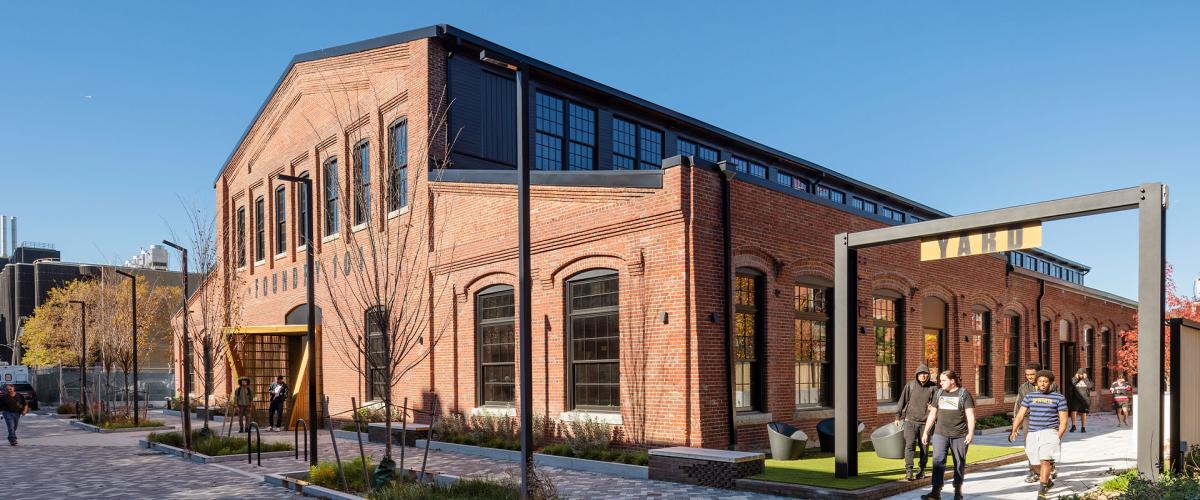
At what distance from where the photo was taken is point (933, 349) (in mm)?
20594

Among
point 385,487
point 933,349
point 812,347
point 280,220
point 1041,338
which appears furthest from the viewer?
point 280,220

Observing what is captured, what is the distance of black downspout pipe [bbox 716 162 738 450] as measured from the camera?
13.8 m

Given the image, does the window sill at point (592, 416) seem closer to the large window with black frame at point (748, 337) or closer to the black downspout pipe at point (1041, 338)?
the large window with black frame at point (748, 337)

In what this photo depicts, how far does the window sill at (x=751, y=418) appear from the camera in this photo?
46.8ft

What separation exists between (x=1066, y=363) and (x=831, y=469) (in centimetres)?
2005

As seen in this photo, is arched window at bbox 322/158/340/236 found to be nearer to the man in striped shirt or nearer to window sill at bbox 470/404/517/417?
window sill at bbox 470/404/517/417

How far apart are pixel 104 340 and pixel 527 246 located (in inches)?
1143

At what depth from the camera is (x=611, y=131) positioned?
→ 77.3ft

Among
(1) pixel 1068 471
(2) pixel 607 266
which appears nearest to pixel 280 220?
(2) pixel 607 266

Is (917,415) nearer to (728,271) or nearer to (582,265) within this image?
(728,271)

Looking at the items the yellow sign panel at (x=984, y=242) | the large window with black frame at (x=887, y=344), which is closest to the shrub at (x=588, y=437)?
the yellow sign panel at (x=984, y=242)

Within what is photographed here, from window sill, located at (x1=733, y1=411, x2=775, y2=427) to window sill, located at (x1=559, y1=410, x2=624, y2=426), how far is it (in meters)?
2.10

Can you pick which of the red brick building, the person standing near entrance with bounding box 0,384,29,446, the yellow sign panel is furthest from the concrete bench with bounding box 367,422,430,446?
the yellow sign panel

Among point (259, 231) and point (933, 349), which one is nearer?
point (933, 349)
